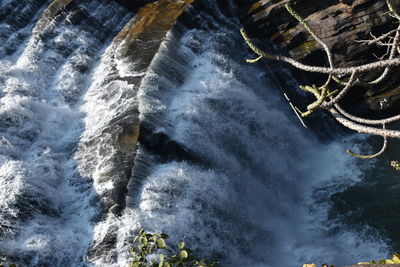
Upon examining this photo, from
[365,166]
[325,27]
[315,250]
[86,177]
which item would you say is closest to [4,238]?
[86,177]

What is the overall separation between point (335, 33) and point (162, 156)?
6367 millimetres

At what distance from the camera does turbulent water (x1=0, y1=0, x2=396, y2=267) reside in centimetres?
968

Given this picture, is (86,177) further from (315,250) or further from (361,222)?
(361,222)

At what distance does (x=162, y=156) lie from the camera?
1070cm

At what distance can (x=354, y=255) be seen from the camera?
A: 1008 centimetres

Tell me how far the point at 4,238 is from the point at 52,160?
8.80ft

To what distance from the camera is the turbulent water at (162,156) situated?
9.68 metres

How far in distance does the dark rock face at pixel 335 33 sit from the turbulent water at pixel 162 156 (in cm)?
102

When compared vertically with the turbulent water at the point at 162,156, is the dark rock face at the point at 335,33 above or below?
above

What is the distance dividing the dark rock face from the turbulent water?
40.2 inches

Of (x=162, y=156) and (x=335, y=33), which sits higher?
(x=335, y=33)

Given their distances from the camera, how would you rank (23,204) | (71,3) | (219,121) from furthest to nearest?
(71,3)
(219,121)
(23,204)

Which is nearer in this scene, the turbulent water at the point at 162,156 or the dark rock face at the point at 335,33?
the turbulent water at the point at 162,156

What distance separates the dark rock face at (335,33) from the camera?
511 inches
